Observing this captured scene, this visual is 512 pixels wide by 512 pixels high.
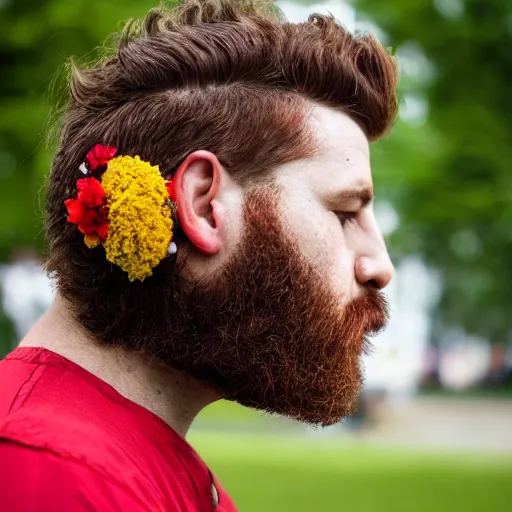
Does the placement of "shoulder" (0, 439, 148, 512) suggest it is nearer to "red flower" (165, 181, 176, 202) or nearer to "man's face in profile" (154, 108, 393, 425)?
"man's face in profile" (154, 108, 393, 425)

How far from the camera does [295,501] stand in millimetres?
10359

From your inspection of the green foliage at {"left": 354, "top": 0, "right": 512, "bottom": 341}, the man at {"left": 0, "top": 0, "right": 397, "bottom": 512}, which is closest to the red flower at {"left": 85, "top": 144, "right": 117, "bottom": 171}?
the man at {"left": 0, "top": 0, "right": 397, "bottom": 512}

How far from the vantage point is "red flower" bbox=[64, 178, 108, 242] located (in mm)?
2271

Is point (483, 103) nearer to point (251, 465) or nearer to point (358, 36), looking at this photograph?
point (251, 465)

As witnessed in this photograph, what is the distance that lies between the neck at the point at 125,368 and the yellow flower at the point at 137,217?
0.57ft

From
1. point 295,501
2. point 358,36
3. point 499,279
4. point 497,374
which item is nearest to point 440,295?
point 497,374

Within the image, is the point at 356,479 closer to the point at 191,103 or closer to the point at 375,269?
the point at 375,269

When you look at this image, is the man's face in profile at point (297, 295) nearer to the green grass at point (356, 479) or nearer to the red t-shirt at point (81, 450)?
the red t-shirt at point (81, 450)

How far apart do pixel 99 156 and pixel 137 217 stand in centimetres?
16

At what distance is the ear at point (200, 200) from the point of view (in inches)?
88.6

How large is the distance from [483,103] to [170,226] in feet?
24.1

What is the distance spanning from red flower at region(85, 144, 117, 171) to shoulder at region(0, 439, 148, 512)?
0.75 metres

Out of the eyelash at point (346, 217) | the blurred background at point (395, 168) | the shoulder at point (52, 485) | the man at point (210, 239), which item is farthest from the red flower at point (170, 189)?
the blurred background at point (395, 168)

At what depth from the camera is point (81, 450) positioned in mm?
1807
